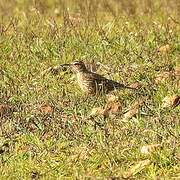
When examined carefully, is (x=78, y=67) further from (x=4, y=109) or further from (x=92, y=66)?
(x=4, y=109)

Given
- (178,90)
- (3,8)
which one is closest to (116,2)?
(3,8)

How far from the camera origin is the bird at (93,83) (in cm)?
781

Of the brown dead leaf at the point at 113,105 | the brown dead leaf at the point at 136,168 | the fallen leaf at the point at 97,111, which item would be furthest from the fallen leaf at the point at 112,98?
the brown dead leaf at the point at 136,168

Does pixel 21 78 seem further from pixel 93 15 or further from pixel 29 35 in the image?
pixel 93 15

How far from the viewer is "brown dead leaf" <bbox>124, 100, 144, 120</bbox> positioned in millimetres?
6956

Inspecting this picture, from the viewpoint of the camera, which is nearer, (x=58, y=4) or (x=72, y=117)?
(x=72, y=117)

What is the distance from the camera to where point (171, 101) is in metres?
7.13

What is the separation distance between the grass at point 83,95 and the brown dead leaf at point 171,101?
10 cm

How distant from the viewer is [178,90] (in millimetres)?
7543

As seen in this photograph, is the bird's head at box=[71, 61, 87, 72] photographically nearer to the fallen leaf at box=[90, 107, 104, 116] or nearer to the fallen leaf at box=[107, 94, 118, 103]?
the fallen leaf at box=[107, 94, 118, 103]

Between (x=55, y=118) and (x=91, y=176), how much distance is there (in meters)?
1.45

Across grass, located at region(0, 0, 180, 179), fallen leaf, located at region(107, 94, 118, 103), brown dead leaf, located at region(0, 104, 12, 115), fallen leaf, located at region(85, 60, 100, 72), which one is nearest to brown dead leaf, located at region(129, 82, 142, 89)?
grass, located at region(0, 0, 180, 179)

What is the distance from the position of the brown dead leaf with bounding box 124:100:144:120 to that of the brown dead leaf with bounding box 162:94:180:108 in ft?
0.75

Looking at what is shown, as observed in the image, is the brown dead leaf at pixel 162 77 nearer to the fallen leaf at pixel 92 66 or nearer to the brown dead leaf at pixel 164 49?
the brown dead leaf at pixel 164 49
